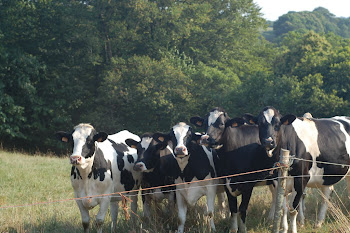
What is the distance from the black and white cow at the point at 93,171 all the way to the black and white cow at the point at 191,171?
3.25 feet

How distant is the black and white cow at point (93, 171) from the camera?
27.4ft

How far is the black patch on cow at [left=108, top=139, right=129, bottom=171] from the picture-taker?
9617 mm

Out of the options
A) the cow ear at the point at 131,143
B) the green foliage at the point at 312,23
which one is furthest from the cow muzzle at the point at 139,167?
the green foliage at the point at 312,23

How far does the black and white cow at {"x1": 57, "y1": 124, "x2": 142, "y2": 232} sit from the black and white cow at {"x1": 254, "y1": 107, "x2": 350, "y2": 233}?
2.85 meters

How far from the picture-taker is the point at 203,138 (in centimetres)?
841

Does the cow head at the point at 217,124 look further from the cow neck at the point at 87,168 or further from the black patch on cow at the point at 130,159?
the cow neck at the point at 87,168

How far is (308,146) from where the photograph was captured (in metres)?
8.66

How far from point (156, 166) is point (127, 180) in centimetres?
67

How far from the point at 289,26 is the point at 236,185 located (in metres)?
89.8

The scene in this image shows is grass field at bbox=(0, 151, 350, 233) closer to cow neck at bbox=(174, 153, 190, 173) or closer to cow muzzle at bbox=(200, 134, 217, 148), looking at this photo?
cow neck at bbox=(174, 153, 190, 173)

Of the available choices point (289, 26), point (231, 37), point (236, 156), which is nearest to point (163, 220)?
point (236, 156)

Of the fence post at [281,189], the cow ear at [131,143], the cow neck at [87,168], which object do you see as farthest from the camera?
the cow ear at [131,143]

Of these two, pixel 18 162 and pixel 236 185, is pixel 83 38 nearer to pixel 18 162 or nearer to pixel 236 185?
pixel 18 162

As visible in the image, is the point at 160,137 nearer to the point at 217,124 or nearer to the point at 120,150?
the point at 120,150
